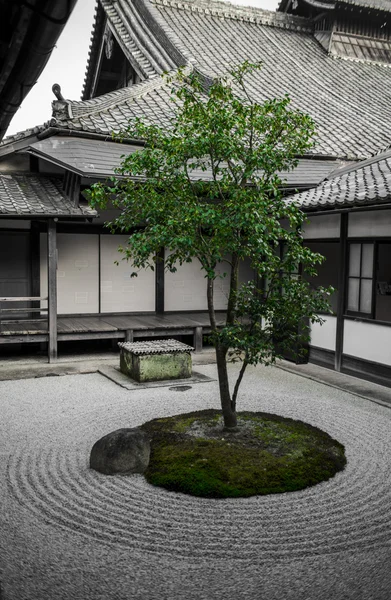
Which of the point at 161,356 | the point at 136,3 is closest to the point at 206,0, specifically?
the point at 136,3

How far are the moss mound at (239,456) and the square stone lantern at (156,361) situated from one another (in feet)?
7.97

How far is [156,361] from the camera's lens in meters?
9.81

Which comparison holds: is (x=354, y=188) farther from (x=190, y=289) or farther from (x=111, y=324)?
(x=111, y=324)

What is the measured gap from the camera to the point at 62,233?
12891mm

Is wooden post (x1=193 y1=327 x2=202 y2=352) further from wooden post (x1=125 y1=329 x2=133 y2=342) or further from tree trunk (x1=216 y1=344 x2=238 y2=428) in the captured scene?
tree trunk (x1=216 y1=344 x2=238 y2=428)

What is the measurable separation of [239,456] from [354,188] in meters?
6.24

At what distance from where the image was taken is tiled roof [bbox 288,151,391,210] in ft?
29.4

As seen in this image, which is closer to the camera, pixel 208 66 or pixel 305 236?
pixel 305 236

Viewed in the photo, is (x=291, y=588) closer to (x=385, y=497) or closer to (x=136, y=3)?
(x=385, y=497)

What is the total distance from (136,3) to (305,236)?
35.0 ft

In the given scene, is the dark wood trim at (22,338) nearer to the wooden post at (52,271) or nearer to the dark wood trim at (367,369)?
the wooden post at (52,271)

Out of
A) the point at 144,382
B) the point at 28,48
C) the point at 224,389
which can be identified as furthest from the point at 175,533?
the point at 144,382

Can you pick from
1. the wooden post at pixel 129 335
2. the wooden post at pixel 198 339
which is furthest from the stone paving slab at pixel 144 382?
the wooden post at pixel 198 339

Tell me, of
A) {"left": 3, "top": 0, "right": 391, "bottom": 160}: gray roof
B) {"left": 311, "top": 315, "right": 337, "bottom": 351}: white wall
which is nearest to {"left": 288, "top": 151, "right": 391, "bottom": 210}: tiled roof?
{"left": 3, "top": 0, "right": 391, "bottom": 160}: gray roof
